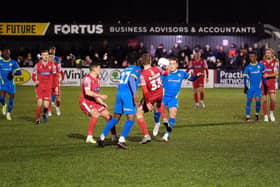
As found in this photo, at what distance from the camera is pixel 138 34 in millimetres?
37875

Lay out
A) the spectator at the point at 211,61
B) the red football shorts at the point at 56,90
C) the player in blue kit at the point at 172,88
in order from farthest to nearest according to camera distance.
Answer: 1. the spectator at the point at 211,61
2. the red football shorts at the point at 56,90
3. the player in blue kit at the point at 172,88

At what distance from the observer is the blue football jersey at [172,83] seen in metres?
12.6

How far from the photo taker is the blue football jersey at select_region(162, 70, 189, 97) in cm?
1259

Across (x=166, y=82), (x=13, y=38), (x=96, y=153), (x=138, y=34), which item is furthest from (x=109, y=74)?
(x=96, y=153)

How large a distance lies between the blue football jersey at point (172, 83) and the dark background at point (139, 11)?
108 feet

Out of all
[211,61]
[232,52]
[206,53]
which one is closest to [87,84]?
[211,61]

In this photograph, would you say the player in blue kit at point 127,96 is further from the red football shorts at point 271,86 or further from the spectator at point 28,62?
the spectator at point 28,62

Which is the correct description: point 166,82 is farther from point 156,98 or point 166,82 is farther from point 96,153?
point 96,153

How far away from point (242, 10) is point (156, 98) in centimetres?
3609

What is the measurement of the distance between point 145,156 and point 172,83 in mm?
3178

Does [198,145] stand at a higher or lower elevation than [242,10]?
lower

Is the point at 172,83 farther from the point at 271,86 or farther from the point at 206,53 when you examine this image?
the point at 206,53

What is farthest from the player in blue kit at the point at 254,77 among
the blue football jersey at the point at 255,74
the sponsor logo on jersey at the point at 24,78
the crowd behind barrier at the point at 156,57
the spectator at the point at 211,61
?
the sponsor logo on jersey at the point at 24,78

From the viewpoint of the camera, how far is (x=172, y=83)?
12711mm
